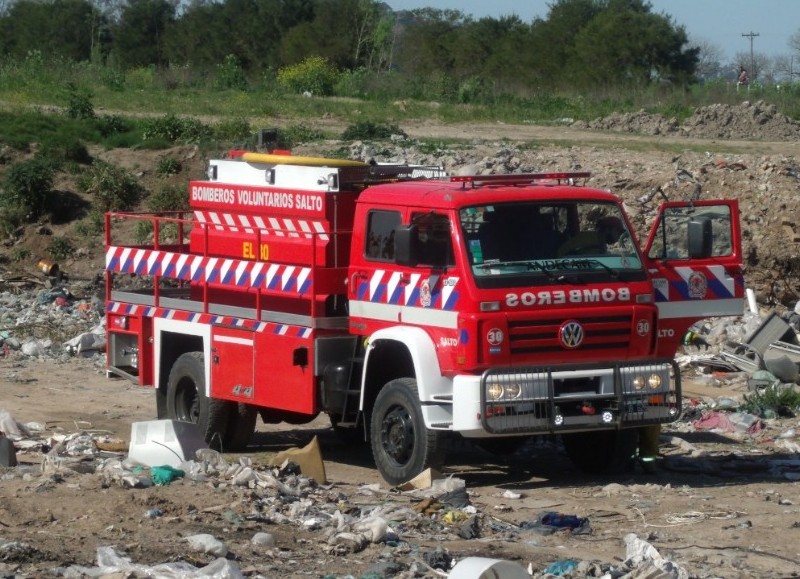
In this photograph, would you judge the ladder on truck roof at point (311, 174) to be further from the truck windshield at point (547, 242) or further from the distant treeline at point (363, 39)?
the distant treeline at point (363, 39)

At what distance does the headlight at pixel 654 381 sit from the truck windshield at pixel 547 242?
2.68ft

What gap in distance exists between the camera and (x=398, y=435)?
432 inches

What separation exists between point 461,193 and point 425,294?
85 cm

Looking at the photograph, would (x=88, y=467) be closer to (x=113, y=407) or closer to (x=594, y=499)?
(x=594, y=499)

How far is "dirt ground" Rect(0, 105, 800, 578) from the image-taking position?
834cm

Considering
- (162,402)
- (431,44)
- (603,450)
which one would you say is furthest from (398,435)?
(431,44)

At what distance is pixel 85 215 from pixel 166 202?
6.49 feet

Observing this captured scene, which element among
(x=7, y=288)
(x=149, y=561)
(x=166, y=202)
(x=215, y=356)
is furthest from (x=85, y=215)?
(x=149, y=561)

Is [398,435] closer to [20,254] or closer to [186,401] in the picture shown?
[186,401]

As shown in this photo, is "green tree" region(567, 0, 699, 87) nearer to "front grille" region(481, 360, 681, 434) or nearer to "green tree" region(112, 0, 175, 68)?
"green tree" region(112, 0, 175, 68)

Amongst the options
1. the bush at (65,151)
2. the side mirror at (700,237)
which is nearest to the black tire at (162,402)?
the side mirror at (700,237)

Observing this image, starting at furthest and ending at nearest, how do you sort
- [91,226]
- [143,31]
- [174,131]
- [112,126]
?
[143,31], [112,126], [174,131], [91,226]

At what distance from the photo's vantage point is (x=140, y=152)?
3095 centimetres

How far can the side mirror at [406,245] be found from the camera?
414 inches
